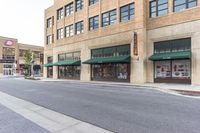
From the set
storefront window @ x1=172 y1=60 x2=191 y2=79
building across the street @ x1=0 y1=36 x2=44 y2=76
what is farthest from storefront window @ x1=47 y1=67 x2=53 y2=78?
building across the street @ x1=0 y1=36 x2=44 y2=76

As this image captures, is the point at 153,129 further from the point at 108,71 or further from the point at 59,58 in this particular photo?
the point at 59,58

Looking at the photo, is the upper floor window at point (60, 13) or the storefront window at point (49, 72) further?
the storefront window at point (49, 72)

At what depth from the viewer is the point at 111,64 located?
3150cm

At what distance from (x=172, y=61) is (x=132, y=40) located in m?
5.90

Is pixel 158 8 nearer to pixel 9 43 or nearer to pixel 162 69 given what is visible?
pixel 162 69

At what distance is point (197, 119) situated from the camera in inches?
318

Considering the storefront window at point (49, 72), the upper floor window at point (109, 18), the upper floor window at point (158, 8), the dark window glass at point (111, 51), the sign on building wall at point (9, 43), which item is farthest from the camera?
the sign on building wall at point (9, 43)

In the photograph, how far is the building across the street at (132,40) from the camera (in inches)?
935

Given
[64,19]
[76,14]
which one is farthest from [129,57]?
[64,19]

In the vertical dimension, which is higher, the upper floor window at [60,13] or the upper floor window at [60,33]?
the upper floor window at [60,13]

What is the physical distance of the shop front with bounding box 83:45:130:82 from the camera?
29125 mm

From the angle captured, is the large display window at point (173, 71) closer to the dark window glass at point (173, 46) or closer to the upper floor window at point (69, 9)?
the dark window glass at point (173, 46)

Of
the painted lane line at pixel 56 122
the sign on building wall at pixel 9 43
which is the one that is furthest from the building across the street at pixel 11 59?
the painted lane line at pixel 56 122

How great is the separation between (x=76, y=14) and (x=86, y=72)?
34.6 feet
